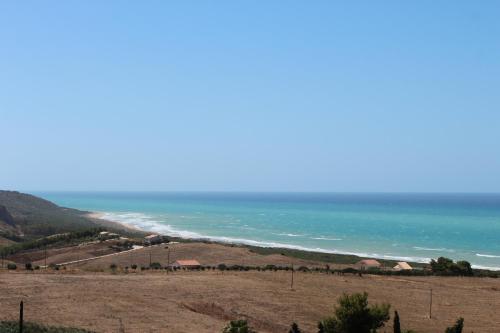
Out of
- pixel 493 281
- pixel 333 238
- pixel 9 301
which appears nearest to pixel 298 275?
pixel 493 281

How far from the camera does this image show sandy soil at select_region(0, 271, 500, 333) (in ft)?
112

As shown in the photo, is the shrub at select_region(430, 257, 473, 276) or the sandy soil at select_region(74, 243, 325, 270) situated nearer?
the shrub at select_region(430, 257, 473, 276)

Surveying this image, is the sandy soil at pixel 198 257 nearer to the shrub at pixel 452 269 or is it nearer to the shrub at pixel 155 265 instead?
the shrub at pixel 155 265

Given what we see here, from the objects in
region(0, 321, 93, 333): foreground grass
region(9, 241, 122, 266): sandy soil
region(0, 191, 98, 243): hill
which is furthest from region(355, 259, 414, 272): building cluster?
region(0, 191, 98, 243): hill

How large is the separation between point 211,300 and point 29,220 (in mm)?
97468

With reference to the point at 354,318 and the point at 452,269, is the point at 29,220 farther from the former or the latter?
the point at 354,318

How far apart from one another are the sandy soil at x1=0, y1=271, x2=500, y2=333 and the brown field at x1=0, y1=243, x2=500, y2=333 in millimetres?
60

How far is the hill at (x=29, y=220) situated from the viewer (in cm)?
9969

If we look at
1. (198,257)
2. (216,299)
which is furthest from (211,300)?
(198,257)

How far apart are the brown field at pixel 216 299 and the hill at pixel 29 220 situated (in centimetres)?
4576

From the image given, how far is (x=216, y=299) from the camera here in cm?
4081

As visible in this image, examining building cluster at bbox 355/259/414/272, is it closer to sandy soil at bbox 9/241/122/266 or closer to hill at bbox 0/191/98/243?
sandy soil at bbox 9/241/122/266

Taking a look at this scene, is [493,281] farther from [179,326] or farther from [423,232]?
[423,232]

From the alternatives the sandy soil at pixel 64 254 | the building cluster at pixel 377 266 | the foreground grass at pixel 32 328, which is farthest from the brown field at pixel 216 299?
the sandy soil at pixel 64 254
